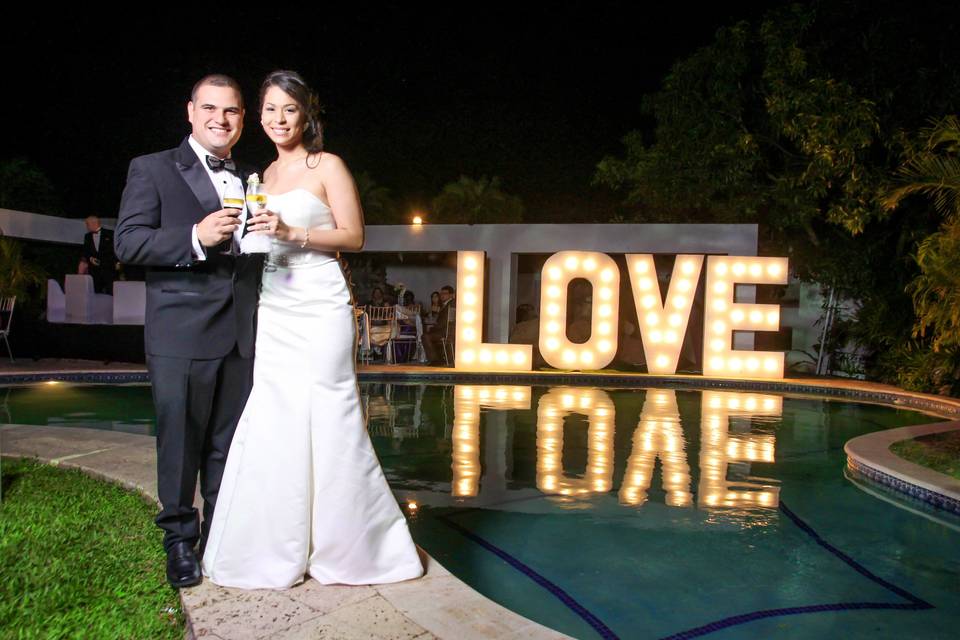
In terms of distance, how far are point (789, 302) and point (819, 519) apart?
14.7 m

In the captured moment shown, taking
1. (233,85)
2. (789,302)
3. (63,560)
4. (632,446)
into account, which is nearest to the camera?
(233,85)

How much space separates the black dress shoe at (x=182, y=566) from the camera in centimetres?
293

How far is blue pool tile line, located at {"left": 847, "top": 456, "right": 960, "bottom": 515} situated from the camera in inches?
211

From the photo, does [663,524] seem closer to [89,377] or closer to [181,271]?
[181,271]

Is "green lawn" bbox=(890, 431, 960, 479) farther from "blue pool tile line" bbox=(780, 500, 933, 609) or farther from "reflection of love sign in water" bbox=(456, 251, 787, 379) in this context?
"reflection of love sign in water" bbox=(456, 251, 787, 379)

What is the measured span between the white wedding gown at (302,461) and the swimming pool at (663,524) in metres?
1.11

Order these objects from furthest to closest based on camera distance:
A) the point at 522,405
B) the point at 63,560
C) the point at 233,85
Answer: the point at 522,405
the point at 63,560
the point at 233,85

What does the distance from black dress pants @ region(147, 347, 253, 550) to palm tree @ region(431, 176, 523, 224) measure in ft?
93.2

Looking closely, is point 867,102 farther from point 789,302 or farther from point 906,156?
point 789,302

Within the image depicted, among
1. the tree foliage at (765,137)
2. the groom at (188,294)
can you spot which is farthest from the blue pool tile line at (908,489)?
the tree foliage at (765,137)

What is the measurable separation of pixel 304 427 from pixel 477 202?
1195 inches

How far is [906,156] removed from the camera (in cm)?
1207

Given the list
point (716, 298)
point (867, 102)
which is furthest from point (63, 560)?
point (867, 102)

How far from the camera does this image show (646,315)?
508 inches
